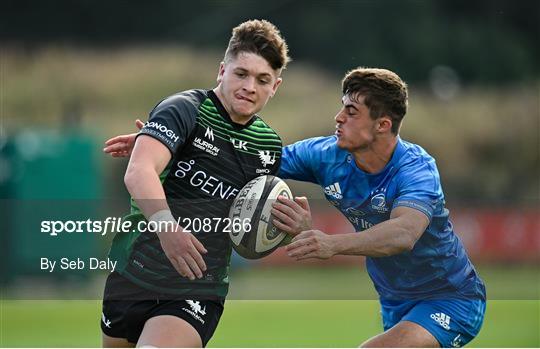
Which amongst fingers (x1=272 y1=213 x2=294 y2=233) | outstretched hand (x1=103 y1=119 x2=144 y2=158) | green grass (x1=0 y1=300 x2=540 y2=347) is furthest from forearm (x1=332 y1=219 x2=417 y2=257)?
green grass (x1=0 y1=300 x2=540 y2=347)

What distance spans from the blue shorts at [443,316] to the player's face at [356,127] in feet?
3.52

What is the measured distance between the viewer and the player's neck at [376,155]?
21.4 feet

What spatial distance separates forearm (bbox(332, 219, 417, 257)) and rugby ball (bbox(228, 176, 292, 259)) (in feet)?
1.37

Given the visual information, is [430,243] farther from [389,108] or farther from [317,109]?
[317,109]

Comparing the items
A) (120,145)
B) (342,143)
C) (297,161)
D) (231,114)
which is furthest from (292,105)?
(231,114)

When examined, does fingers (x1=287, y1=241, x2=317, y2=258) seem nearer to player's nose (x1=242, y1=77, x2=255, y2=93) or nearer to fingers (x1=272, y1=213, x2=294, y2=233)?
fingers (x1=272, y1=213, x2=294, y2=233)

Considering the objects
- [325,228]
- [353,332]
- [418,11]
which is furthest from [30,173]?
[418,11]

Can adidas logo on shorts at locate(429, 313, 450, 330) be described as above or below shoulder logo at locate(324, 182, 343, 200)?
below

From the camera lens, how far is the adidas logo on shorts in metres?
6.54

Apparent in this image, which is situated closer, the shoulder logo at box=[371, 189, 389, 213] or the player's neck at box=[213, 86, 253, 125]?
the player's neck at box=[213, 86, 253, 125]

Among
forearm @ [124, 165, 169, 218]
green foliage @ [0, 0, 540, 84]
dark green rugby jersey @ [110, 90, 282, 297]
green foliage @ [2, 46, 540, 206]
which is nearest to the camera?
forearm @ [124, 165, 169, 218]

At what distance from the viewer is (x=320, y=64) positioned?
29.6 metres

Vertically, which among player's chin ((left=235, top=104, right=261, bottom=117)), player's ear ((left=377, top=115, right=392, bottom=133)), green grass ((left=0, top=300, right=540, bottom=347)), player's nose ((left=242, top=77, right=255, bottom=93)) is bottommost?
green grass ((left=0, top=300, right=540, bottom=347))

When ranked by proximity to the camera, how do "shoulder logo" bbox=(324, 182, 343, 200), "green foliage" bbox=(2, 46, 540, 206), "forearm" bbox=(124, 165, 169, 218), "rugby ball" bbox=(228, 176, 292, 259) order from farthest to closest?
"green foliage" bbox=(2, 46, 540, 206), "shoulder logo" bbox=(324, 182, 343, 200), "rugby ball" bbox=(228, 176, 292, 259), "forearm" bbox=(124, 165, 169, 218)
